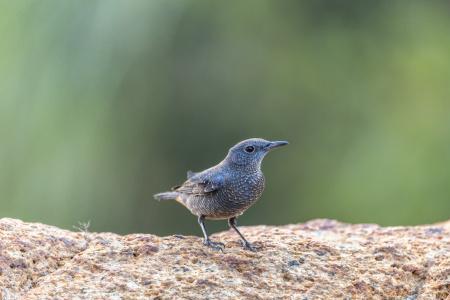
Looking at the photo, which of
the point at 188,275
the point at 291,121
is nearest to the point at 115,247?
the point at 188,275

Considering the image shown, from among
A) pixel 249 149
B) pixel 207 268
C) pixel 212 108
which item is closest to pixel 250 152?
pixel 249 149

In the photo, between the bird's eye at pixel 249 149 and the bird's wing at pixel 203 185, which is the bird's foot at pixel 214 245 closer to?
the bird's wing at pixel 203 185

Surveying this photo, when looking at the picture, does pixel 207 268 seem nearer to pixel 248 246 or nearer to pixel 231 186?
pixel 248 246

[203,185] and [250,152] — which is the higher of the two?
[250,152]

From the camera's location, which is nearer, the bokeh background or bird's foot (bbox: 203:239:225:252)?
bird's foot (bbox: 203:239:225:252)

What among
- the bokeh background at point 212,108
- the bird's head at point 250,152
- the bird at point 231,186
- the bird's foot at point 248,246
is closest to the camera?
the bird's foot at point 248,246

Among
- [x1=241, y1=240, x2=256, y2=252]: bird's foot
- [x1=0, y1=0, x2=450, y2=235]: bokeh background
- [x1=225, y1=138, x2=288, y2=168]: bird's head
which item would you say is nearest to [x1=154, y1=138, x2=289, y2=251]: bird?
[x1=225, y1=138, x2=288, y2=168]: bird's head

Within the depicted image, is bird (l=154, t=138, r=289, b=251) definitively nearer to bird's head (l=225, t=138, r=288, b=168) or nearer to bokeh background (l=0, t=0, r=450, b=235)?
bird's head (l=225, t=138, r=288, b=168)

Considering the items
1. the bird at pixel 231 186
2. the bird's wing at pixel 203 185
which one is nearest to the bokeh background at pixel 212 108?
the bird's wing at pixel 203 185
